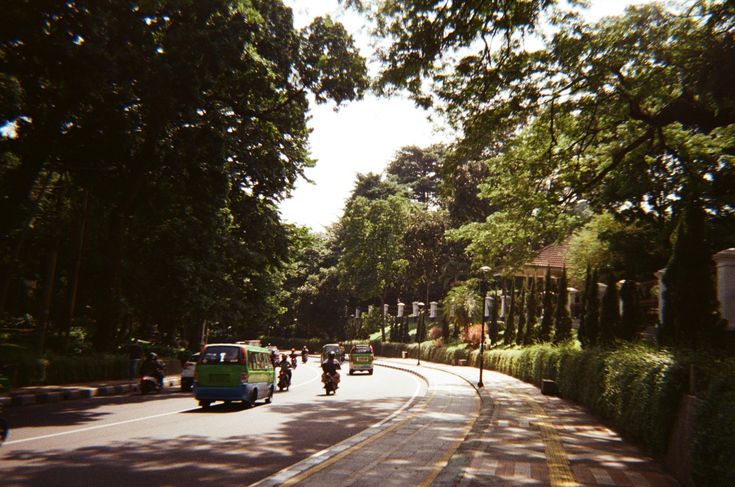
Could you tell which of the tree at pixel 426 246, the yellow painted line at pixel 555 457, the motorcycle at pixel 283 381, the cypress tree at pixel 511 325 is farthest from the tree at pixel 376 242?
the yellow painted line at pixel 555 457

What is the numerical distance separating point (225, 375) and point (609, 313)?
12.2 meters

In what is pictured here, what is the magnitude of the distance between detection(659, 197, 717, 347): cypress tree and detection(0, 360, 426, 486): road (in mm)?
7106

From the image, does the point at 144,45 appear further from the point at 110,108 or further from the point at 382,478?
the point at 382,478

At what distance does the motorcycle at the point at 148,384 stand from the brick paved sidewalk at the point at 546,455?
1141cm

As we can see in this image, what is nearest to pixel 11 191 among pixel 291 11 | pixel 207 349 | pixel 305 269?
pixel 207 349

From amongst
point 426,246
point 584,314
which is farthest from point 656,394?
point 426,246

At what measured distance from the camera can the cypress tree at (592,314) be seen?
898 inches

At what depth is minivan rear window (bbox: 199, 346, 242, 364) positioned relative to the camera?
17250 millimetres

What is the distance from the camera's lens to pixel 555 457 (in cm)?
1037

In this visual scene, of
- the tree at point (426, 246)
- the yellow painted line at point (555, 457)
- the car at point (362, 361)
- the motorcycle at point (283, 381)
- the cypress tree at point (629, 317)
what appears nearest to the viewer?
the yellow painted line at point (555, 457)

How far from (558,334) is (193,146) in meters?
19.2

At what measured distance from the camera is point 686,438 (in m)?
8.96

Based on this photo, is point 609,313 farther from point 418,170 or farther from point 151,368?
point 418,170

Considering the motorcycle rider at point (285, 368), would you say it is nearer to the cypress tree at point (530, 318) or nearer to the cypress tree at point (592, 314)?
the cypress tree at point (592, 314)
